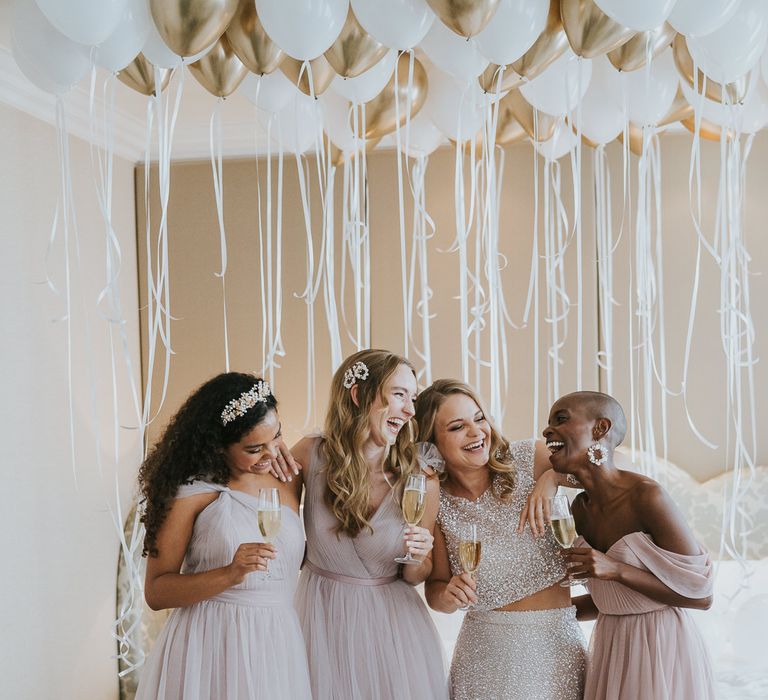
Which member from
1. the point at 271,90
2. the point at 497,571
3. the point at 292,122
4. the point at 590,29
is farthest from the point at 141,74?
the point at 497,571

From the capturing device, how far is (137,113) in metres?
4.04

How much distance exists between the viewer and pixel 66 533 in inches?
143

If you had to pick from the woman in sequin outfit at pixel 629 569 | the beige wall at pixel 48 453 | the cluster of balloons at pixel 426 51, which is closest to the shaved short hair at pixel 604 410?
the woman in sequin outfit at pixel 629 569

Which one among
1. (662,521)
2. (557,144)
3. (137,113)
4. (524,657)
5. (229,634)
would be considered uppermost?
(137,113)

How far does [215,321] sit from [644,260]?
209 centimetres

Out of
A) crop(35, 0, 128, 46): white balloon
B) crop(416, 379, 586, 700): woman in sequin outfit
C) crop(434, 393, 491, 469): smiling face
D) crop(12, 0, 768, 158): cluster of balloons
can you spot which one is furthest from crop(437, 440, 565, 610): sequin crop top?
crop(35, 0, 128, 46): white balloon

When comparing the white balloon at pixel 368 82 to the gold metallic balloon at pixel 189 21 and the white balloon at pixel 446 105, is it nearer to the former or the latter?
the white balloon at pixel 446 105

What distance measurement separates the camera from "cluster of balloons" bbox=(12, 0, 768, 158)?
2.18 m

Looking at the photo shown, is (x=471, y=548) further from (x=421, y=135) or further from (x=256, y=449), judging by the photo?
(x=421, y=135)

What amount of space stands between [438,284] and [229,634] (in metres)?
2.19

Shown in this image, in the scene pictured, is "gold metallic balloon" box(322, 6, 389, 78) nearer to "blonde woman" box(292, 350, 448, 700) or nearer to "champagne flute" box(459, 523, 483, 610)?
"blonde woman" box(292, 350, 448, 700)

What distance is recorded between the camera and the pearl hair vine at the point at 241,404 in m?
2.29

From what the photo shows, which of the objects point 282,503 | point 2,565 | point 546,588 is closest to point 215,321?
point 2,565

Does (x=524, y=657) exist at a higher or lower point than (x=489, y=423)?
lower
